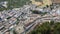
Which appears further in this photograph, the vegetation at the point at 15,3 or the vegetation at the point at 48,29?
the vegetation at the point at 15,3

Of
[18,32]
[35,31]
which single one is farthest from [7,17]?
[35,31]

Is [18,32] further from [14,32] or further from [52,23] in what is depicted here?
[52,23]

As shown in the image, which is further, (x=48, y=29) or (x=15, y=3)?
(x=15, y=3)

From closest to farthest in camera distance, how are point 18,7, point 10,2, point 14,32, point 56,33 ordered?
point 56,33 < point 14,32 < point 18,7 < point 10,2

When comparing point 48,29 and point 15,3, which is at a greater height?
point 48,29

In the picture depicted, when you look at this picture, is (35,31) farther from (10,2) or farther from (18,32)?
(10,2)

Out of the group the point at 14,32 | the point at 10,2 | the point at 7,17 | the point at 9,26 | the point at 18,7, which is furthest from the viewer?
the point at 10,2

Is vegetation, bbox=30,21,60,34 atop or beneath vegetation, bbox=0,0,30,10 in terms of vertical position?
atop

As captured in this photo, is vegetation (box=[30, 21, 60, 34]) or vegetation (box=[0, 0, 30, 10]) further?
vegetation (box=[0, 0, 30, 10])

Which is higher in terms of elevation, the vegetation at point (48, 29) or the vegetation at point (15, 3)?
the vegetation at point (48, 29)

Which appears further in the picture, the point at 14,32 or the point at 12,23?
the point at 12,23
